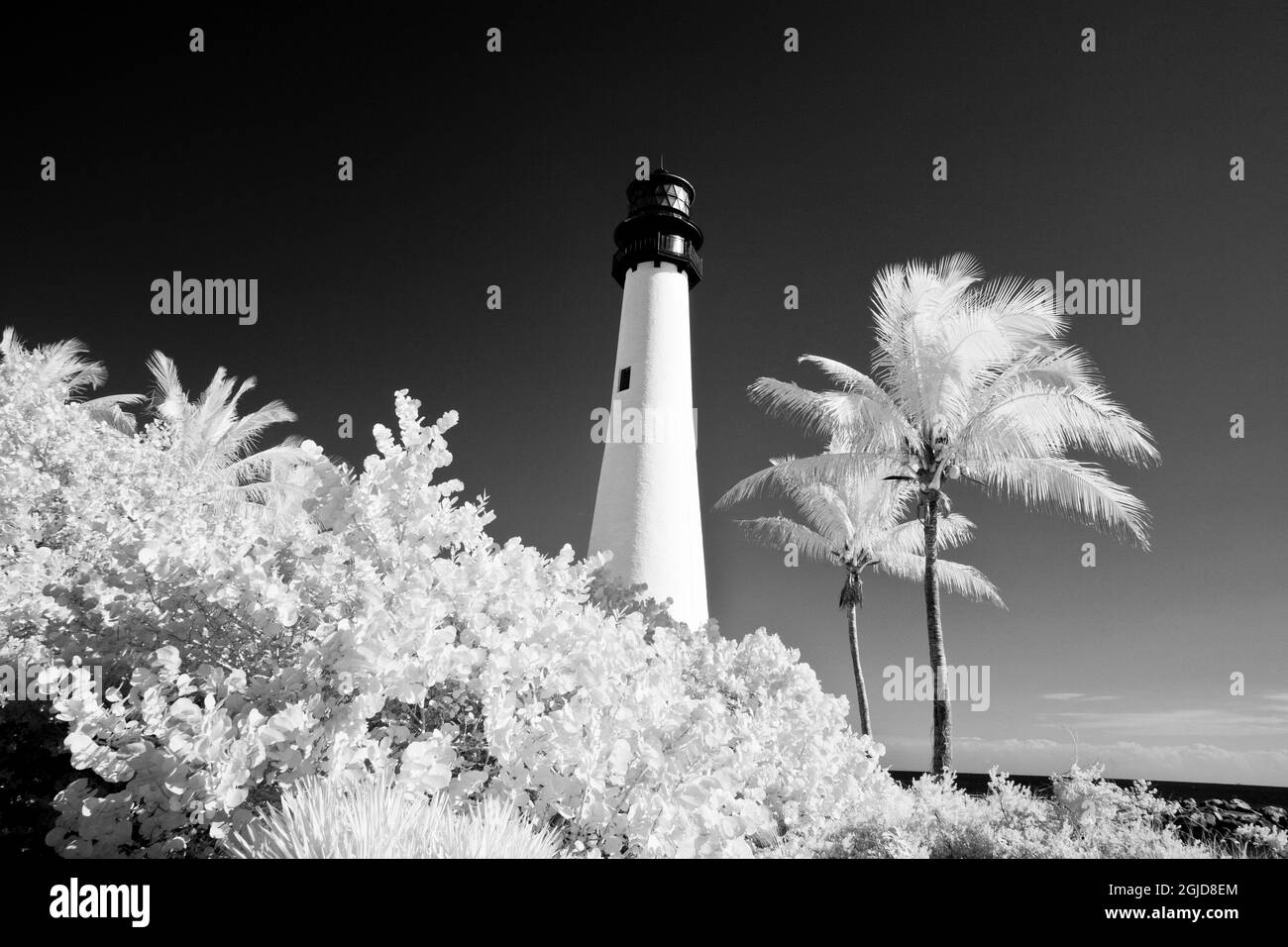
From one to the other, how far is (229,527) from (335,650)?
5.67ft

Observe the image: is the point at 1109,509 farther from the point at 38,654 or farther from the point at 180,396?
the point at 180,396

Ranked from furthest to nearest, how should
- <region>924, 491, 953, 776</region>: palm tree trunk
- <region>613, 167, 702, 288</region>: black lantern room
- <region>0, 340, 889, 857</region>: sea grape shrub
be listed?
<region>613, 167, 702, 288</region>: black lantern room < <region>924, 491, 953, 776</region>: palm tree trunk < <region>0, 340, 889, 857</region>: sea grape shrub

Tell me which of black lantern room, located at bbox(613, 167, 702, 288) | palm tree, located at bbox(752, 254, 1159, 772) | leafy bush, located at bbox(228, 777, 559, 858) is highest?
black lantern room, located at bbox(613, 167, 702, 288)

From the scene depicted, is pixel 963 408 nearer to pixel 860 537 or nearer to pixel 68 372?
pixel 860 537

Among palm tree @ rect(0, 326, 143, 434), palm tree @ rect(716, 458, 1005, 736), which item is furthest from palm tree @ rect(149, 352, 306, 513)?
palm tree @ rect(716, 458, 1005, 736)

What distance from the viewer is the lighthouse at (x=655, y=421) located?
1369cm

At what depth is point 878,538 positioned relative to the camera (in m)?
18.0

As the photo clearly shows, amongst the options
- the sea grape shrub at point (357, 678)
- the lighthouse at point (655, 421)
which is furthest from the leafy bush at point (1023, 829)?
the lighthouse at point (655, 421)

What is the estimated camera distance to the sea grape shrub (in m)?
2.63

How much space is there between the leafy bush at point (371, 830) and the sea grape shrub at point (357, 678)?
0.34 ft

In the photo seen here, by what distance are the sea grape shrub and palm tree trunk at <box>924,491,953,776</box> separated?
7.45 metres

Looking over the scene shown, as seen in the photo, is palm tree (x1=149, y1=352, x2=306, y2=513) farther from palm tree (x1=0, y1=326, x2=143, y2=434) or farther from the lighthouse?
the lighthouse
